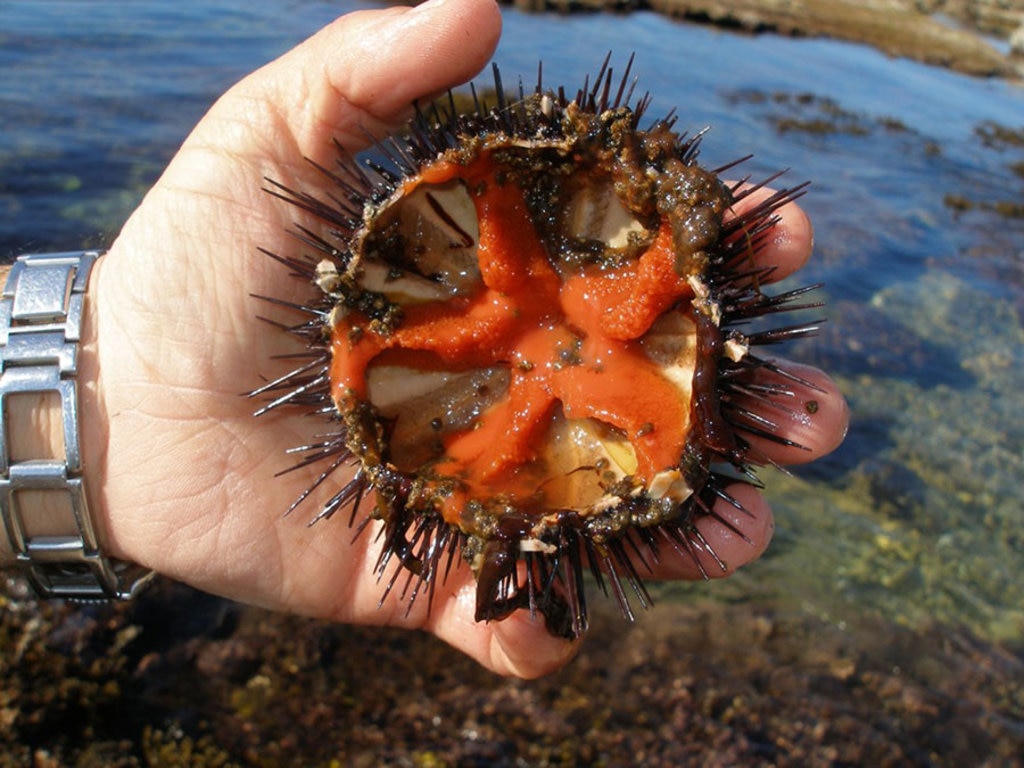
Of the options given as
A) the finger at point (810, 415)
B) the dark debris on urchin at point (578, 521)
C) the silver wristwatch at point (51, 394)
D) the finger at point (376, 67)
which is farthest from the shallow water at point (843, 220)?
the finger at point (810, 415)

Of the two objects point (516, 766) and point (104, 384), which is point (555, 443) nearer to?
point (104, 384)

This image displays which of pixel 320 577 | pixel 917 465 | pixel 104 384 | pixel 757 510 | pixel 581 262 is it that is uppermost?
pixel 581 262

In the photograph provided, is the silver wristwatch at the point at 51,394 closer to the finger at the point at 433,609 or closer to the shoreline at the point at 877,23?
the finger at the point at 433,609

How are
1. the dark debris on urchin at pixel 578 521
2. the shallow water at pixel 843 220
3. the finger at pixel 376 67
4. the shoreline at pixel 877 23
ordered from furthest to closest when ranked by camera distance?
the shoreline at pixel 877 23 → the shallow water at pixel 843 220 → the finger at pixel 376 67 → the dark debris on urchin at pixel 578 521

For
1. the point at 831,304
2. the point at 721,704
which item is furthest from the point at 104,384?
the point at 831,304

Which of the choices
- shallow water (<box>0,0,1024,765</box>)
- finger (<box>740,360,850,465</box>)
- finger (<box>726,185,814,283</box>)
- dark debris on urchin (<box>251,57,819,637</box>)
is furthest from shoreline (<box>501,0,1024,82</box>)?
dark debris on urchin (<box>251,57,819,637</box>)
